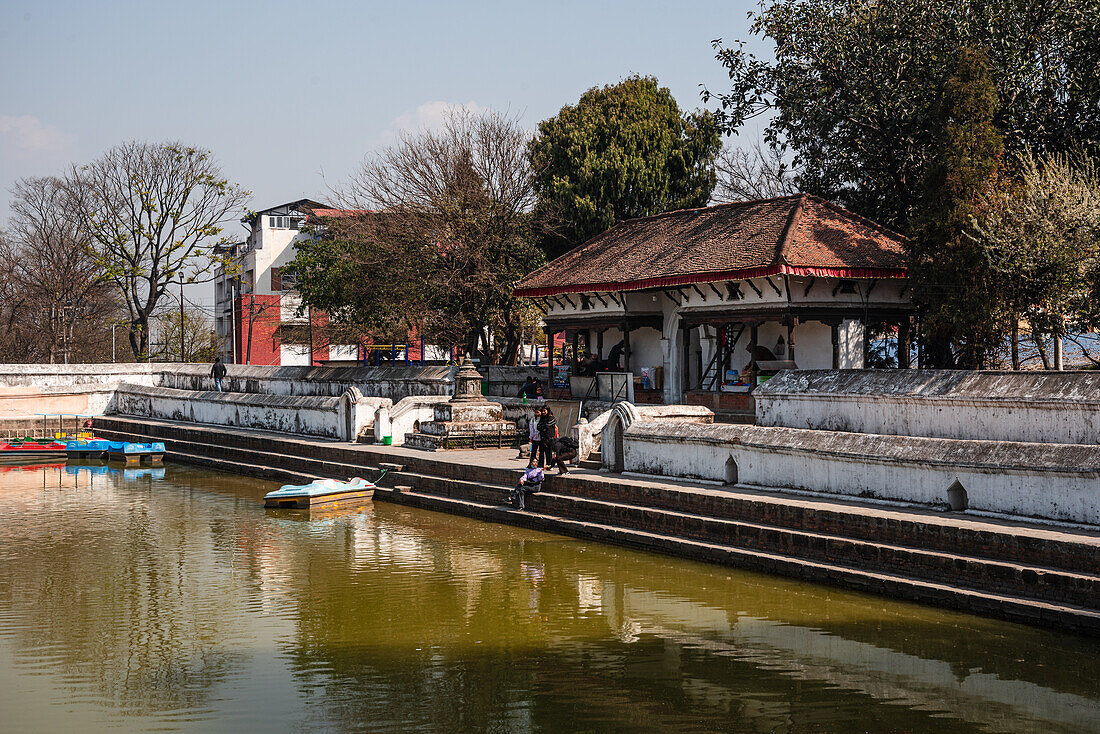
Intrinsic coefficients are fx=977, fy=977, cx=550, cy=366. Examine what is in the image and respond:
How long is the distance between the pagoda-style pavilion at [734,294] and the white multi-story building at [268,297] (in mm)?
26553

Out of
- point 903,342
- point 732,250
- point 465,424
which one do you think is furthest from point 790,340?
point 465,424

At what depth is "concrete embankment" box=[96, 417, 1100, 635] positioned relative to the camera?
952 cm

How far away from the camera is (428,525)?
53.6 feet

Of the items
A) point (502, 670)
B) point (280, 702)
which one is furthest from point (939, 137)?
point (280, 702)

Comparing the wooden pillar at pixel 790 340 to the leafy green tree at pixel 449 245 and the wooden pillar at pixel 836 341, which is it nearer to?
the wooden pillar at pixel 836 341

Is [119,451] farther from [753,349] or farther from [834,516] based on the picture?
[834,516]

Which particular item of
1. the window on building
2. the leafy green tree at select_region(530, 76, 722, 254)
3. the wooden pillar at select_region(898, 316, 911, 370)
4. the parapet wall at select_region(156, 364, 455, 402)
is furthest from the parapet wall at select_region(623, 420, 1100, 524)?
the window on building

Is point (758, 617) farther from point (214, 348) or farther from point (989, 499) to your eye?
point (214, 348)

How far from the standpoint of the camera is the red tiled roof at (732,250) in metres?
18.2

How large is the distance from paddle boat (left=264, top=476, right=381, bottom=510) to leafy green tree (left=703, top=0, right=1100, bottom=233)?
11696 mm

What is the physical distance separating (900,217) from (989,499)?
12.1 m

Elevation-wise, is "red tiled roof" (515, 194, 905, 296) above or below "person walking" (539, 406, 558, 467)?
above

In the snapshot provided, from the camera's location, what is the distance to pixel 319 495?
18.1m

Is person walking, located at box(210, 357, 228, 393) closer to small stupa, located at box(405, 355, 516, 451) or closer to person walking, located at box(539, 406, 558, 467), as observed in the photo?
small stupa, located at box(405, 355, 516, 451)
